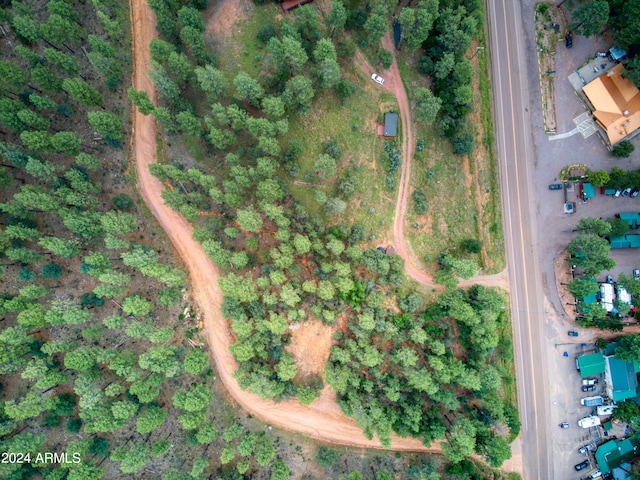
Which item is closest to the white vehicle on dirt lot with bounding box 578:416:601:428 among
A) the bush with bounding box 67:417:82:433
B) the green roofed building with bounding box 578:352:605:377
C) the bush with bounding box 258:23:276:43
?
the green roofed building with bounding box 578:352:605:377

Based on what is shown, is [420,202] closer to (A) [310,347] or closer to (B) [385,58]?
(B) [385,58]

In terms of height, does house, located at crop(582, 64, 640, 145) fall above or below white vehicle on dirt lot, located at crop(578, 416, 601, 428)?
above

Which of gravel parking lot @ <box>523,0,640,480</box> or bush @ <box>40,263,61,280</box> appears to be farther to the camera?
gravel parking lot @ <box>523,0,640,480</box>

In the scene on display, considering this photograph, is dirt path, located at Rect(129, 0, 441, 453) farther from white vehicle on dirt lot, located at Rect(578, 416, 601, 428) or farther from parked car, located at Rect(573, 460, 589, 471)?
white vehicle on dirt lot, located at Rect(578, 416, 601, 428)

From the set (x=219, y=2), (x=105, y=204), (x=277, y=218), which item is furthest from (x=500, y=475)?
(x=219, y=2)

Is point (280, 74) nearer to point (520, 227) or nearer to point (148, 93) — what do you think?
point (148, 93)

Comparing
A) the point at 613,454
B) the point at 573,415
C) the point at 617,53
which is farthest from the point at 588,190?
the point at 613,454

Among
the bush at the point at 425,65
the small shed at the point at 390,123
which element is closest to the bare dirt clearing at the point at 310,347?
the small shed at the point at 390,123
